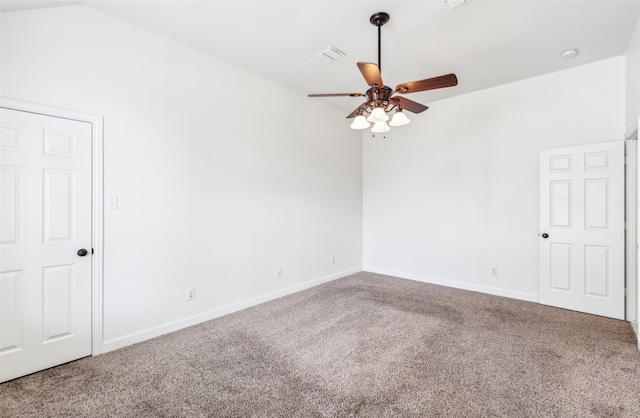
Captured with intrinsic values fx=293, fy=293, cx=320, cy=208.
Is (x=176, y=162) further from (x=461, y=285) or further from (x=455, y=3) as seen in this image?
(x=461, y=285)

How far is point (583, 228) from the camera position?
11.7ft

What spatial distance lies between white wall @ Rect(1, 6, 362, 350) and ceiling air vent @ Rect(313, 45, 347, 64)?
3.17 ft

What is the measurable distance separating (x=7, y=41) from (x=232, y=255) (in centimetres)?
266

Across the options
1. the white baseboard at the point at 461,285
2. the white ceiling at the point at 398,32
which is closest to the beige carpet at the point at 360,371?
the white baseboard at the point at 461,285

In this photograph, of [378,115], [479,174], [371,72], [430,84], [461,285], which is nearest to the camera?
[371,72]

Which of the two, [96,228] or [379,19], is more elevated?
[379,19]

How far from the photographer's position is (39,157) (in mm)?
2324

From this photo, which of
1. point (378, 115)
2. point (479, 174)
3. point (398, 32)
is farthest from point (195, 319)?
point (479, 174)

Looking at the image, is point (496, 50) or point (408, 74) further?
point (408, 74)

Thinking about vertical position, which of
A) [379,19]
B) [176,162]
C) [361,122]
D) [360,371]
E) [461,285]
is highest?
[379,19]

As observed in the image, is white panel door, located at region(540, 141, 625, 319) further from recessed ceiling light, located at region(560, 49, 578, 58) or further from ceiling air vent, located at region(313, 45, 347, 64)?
ceiling air vent, located at region(313, 45, 347, 64)

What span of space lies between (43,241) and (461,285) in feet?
16.6

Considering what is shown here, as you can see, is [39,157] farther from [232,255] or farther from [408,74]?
[408,74]

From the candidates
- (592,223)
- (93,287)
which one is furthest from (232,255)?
(592,223)
